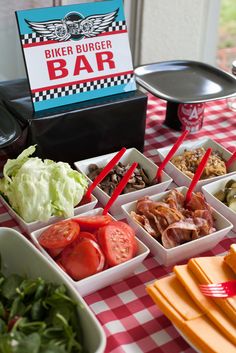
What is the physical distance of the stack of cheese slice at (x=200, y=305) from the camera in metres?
0.78

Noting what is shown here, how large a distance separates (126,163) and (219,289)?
1.56 ft

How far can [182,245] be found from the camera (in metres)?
0.96

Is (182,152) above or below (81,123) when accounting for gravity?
below

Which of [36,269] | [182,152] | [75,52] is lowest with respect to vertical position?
[182,152]

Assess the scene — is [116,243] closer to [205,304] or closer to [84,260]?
[84,260]

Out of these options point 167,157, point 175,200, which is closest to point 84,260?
point 175,200

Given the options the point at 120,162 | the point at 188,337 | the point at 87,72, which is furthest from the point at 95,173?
the point at 188,337

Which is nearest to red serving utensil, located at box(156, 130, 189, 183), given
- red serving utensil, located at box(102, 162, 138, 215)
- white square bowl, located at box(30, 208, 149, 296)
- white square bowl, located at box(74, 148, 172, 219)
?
white square bowl, located at box(74, 148, 172, 219)

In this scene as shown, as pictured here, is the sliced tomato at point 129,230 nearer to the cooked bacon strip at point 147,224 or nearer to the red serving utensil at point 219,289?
the cooked bacon strip at point 147,224

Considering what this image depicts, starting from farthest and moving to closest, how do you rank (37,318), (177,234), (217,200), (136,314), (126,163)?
(126,163)
(217,200)
(177,234)
(136,314)
(37,318)

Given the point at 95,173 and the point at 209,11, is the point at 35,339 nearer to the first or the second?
the point at 95,173

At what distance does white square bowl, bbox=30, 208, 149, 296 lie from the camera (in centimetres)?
88

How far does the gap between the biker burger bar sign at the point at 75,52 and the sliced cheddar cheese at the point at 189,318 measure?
0.50 meters

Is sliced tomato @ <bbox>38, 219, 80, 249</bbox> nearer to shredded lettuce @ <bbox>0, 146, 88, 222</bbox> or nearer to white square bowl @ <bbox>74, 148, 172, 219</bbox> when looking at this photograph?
shredded lettuce @ <bbox>0, 146, 88, 222</bbox>
